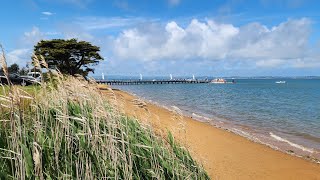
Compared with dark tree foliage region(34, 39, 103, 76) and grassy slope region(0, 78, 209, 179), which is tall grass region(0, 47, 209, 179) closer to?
grassy slope region(0, 78, 209, 179)

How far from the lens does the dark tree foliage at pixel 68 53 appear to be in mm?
48000

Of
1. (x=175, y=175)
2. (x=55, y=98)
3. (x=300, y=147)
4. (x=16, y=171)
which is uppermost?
(x=55, y=98)

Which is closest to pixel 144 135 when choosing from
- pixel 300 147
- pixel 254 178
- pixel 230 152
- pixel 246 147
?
pixel 254 178

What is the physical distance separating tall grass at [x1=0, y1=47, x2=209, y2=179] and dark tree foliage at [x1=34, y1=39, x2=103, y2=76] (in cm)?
4357

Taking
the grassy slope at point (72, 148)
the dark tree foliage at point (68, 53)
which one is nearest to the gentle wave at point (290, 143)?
the grassy slope at point (72, 148)

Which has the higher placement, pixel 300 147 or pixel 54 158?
pixel 54 158

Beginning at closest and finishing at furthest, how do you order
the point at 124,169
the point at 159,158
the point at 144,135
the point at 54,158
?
1. the point at 54,158
2. the point at 124,169
3. the point at 159,158
4. the point at 144,135

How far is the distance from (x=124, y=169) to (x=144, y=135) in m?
1.04

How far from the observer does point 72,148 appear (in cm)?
489

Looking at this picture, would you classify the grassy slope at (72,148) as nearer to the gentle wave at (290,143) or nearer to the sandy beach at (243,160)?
the sandy beach at (243,160)

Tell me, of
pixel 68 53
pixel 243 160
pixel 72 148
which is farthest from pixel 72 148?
pixel 68 53

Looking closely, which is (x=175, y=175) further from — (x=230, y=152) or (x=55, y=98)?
(x=230, y=152)

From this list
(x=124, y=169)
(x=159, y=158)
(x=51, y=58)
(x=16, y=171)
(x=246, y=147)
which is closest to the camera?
(x=16, y=171)

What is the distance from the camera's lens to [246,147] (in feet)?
51.2
